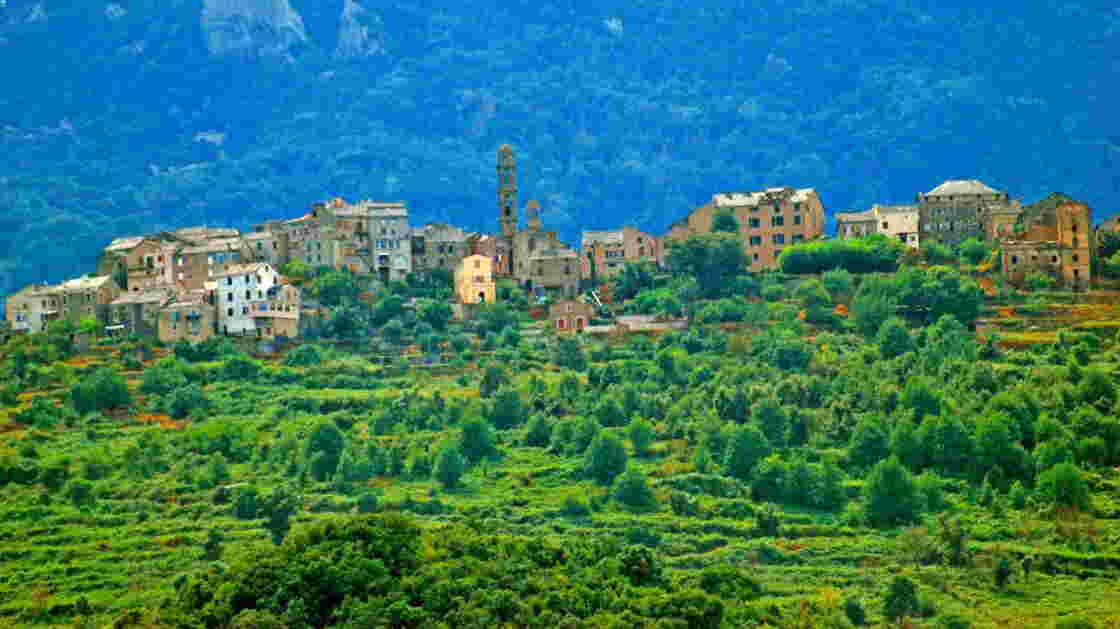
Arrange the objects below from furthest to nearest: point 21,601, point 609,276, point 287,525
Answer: point 609,276 → point 287,525 → point 21,601

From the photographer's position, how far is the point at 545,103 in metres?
183

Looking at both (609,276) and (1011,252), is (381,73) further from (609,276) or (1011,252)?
(1011,252)

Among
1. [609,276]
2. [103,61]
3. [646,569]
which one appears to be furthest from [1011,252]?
[103,61]

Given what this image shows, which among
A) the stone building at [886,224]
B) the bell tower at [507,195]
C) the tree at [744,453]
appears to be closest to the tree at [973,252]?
the stone building at [886,224]

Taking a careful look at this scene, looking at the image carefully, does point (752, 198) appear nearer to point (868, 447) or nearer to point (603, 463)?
point (868, 447)

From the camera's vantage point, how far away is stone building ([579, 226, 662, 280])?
106750mm

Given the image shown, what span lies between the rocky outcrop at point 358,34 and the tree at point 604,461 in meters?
115

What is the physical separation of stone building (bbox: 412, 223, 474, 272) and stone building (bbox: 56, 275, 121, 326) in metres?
15.6

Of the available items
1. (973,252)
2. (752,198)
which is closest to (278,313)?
(752,198)

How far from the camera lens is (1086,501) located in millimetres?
71562

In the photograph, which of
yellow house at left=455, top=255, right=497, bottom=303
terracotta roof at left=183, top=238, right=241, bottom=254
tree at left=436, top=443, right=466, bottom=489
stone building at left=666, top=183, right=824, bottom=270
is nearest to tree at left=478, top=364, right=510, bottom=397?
tree at left=436, top=443, right=466, bottom=489

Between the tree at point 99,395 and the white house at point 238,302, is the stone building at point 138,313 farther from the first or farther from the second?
the tree at point 99,395

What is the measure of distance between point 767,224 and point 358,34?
302 ft

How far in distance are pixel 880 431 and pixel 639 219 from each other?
3389 inches
